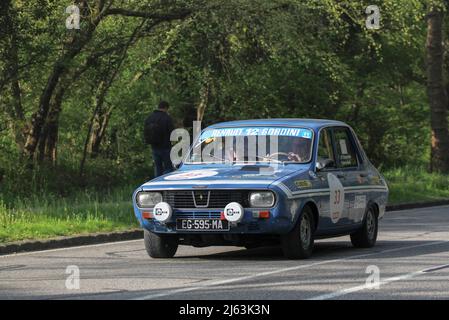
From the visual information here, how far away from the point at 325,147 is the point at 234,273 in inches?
135

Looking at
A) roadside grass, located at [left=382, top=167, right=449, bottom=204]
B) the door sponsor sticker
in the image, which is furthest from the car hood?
roadside grass, located at [left=382, top=167, right=449, bottom=204]

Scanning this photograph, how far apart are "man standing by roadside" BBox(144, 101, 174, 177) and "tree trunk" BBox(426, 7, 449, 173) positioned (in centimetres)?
1349

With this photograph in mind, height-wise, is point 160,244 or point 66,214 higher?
point 160,244

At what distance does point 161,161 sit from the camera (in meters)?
23.6

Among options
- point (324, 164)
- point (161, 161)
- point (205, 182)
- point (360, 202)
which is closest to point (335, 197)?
→ point (324, 164)

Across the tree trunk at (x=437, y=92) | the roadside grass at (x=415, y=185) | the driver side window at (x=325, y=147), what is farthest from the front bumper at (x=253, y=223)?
the tree trunk at (x=437, y=92)

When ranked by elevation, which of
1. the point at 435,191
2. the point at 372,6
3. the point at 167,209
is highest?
the point at 372,6

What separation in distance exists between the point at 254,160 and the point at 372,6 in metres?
14.4

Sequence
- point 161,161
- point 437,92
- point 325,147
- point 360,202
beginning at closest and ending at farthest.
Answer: point 325,147 < point 360,202 < point 161,161 < point 437,92

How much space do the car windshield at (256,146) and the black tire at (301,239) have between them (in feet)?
3.15

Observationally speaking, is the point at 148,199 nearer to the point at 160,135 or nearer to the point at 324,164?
the point at 324,164

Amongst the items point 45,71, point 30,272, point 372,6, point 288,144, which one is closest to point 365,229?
point 288,144

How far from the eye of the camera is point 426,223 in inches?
850

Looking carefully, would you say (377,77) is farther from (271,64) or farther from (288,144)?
(288,144)
